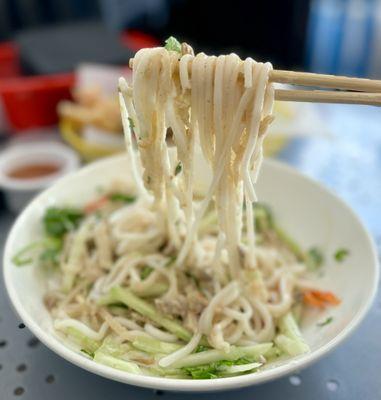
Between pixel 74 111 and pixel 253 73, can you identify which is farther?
pixel 74 111

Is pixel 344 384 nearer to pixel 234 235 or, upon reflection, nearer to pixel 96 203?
pixel 234 235

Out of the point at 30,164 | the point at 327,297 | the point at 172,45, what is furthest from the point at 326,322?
the point at 30,164

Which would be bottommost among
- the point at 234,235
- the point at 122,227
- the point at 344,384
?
the point at 344,384

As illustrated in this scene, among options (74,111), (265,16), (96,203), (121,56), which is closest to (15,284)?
(96,203)

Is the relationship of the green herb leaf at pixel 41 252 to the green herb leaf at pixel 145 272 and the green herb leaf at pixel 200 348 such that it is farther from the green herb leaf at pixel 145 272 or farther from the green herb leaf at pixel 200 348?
the green herb leaf at pixel 200 348

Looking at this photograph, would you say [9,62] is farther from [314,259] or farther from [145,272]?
[314,259]

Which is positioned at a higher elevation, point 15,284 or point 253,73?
point 253,73

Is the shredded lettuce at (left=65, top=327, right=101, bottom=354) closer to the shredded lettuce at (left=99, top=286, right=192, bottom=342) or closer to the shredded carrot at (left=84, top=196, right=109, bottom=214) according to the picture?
the shredded lettuce at (left=99, top=286, right=192, bottom=342)
